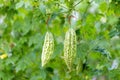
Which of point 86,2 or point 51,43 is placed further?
point 86,2

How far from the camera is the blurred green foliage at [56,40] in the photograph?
3592mm

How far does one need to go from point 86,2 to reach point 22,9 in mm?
869

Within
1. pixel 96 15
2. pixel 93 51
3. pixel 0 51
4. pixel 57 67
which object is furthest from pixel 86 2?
pixel 0 51

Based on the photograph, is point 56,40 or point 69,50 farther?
point 56,40

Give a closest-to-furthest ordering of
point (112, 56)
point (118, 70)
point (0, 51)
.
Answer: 1. point (118, 70)
2. point (112, 56)
3. point (0, 51)

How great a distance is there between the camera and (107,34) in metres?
3.75

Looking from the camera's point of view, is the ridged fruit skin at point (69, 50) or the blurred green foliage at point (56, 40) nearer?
the ridged fruit skin at point (69, 50)

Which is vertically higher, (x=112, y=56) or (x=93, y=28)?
(x=93, y=28)

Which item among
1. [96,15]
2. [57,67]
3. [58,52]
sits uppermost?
[96,15]

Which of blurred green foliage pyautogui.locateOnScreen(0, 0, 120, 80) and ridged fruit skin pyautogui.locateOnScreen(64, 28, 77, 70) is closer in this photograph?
ridged fruit skin pyautogui.locateOnScreen(64, 28, 77, 70)

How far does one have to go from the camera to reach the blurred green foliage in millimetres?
3592

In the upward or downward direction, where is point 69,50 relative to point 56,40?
upward

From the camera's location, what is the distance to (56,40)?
407cm

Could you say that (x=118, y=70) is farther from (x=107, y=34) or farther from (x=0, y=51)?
(x=0, y=51)
